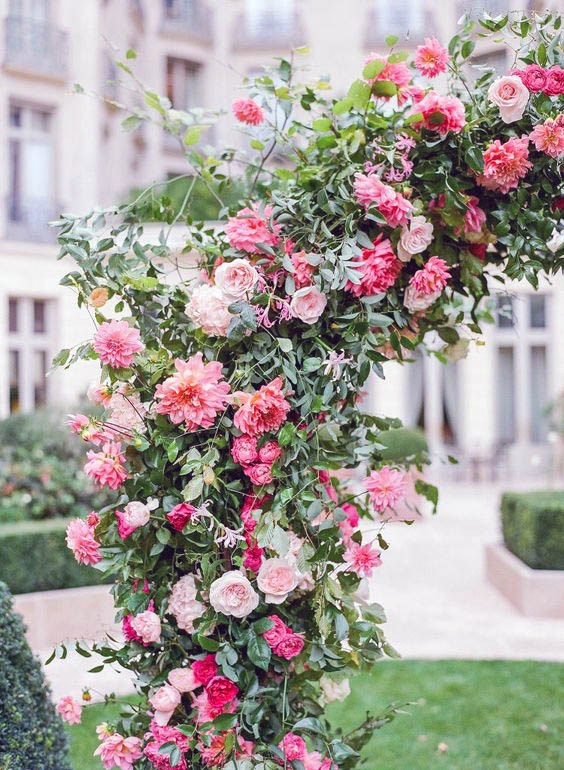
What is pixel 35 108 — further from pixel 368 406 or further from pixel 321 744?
pixel 321 744

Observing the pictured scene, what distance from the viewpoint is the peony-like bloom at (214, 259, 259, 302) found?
212 centimetres

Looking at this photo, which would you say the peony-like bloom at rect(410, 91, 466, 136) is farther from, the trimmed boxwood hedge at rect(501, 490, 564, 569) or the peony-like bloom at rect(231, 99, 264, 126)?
the trimmed boxwood hedge at rect(501, 490, 564, 569)

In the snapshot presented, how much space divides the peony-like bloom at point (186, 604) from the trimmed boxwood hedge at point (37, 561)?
11.1 feet

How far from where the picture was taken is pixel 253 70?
1852cm

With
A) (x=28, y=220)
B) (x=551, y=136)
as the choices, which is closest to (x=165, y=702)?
(x=551, y=136)

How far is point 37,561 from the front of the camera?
5430 millimetres

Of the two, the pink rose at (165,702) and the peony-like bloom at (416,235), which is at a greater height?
the peony-like bloom at (416,235)

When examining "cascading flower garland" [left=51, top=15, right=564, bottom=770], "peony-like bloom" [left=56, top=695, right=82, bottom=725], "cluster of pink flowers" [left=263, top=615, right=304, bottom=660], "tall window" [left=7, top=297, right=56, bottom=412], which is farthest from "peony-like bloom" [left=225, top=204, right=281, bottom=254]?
"tall window" [left=7, top=297, right=56, bottom=412]

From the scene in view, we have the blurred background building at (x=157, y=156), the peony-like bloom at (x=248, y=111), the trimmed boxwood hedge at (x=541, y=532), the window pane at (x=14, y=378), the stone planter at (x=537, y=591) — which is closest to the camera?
the peony-like bloom at (x=248, y=111)

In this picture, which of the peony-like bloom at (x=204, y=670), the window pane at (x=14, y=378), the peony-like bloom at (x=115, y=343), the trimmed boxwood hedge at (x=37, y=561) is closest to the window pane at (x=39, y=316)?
the window pane at (x=14, y=378)

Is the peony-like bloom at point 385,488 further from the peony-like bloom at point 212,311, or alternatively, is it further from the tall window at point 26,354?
the tall window at point 26,354

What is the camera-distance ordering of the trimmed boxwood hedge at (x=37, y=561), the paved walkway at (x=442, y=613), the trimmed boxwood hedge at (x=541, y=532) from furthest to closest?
the trimmed boxwood hedge at (x=541, y=532), the trimmed boxwood hedge at (x=37, y=561), the paved walkway at (x=442, y=613)

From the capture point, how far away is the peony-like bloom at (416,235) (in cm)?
215

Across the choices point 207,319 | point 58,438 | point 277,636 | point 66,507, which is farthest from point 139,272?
point 58,438
